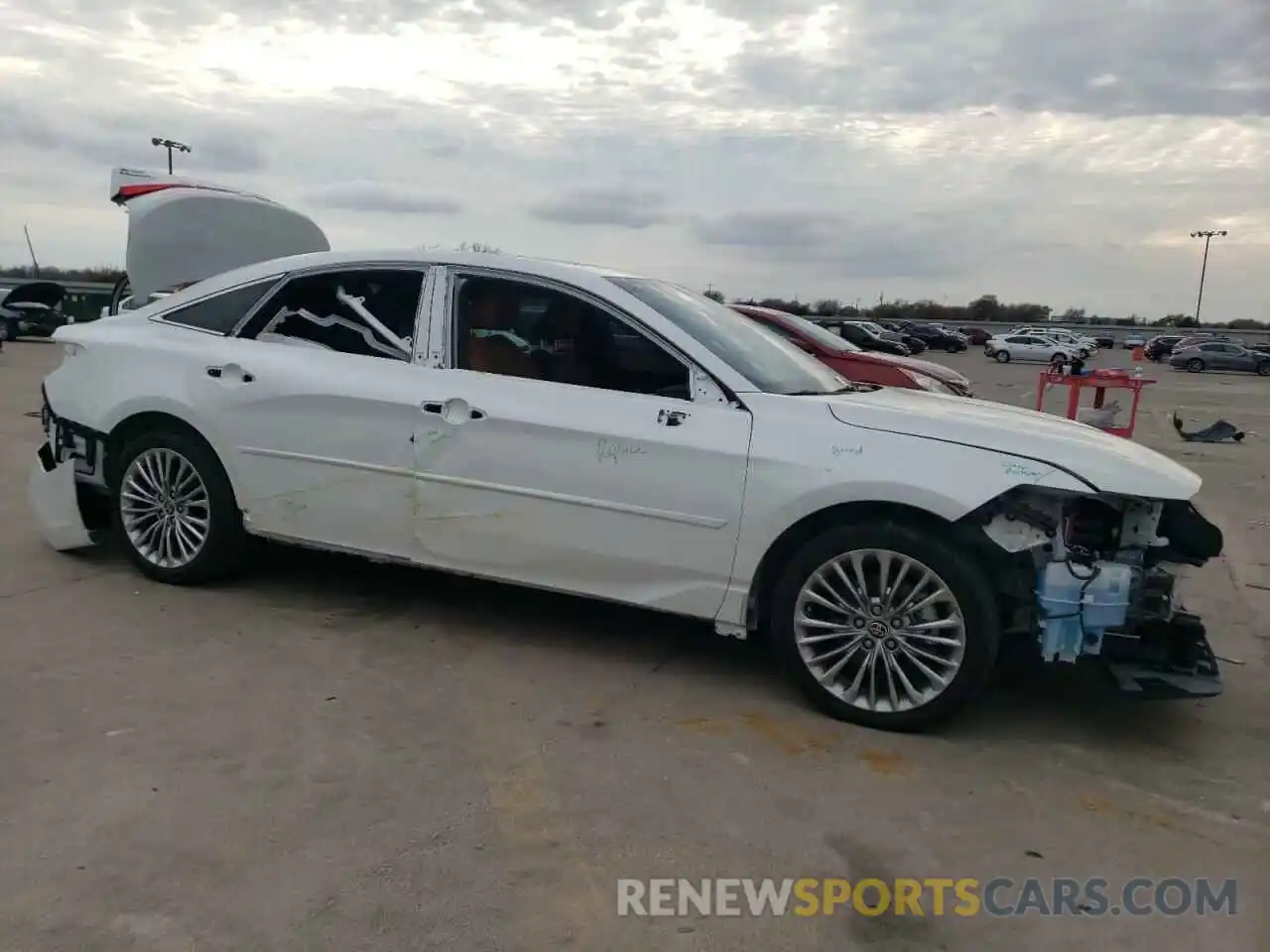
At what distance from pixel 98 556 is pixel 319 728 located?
2.81 metres

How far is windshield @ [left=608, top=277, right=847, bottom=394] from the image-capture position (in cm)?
434

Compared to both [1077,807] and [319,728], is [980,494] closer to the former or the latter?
[1077,807]

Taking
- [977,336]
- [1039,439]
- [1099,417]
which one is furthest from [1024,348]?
[1039,439]

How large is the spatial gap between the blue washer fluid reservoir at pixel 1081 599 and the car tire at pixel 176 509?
146 inches

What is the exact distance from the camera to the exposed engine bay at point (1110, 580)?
12.2 ft

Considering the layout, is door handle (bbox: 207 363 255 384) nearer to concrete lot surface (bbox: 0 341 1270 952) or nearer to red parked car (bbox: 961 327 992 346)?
concrete lot surface (bbox: 0 341 1270 952)

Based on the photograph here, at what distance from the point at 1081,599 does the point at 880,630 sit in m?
0.72

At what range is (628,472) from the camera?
4133mm

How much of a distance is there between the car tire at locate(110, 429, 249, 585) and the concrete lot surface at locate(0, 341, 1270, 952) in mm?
139

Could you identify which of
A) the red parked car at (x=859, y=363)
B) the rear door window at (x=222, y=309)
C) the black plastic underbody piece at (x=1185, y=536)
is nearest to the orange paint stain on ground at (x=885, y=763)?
the black plastic underbody piece at (x=1185, y=536)

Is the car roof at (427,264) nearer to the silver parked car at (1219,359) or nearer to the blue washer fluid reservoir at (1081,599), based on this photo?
the blue washer fluid reservoir at (1081,599)

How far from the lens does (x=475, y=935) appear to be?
2.55 metres

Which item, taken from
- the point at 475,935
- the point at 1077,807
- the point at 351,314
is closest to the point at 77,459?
the point at 351,314

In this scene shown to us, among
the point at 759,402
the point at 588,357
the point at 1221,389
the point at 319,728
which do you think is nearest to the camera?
the point at 319,728
